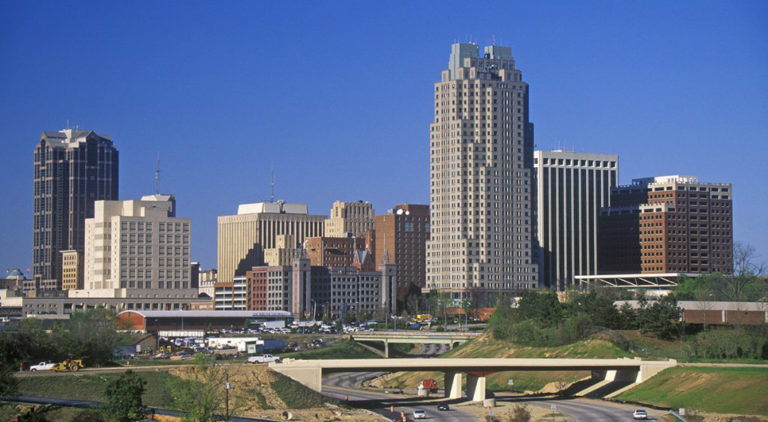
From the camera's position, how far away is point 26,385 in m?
144

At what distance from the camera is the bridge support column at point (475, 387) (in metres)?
161

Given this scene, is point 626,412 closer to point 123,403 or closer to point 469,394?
point 469,394

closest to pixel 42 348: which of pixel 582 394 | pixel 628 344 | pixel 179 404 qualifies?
pixel 179 404

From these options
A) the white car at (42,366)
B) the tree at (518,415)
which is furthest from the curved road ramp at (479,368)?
the white car at (42,366)

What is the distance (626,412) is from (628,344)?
47582 millimetres

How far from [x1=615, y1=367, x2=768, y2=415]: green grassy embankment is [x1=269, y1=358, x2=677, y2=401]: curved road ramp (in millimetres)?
3925

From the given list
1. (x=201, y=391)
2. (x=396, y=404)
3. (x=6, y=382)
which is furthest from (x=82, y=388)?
(x=396, y=404)

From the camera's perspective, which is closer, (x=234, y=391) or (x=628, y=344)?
(x=234, y=391)

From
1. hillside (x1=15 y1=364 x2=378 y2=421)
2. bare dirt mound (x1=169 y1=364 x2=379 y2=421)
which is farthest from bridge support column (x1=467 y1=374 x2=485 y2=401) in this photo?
hillside (x1=15 y1=364 x2=378 y2=421)

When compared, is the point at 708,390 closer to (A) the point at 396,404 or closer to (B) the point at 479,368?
(B) the point at 479,368

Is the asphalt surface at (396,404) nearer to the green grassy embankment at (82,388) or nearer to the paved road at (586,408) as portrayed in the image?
the paved road at (586,408)

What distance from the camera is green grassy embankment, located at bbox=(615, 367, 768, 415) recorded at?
140m

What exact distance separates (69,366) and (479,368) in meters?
55.1

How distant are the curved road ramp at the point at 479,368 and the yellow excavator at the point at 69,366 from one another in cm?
2662
